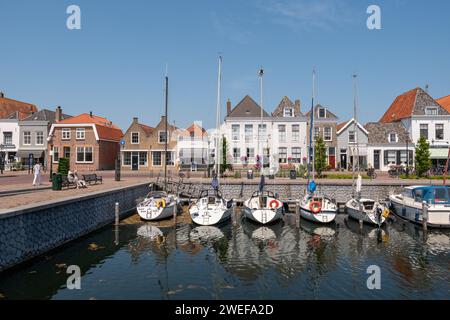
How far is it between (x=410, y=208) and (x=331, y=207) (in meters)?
5.79

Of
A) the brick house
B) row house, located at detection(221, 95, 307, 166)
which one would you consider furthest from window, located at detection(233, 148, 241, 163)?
the brick house

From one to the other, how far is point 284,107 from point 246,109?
5482 mm

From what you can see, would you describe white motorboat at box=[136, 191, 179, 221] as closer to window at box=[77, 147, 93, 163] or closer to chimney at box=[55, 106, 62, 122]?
window at box=[77, 147, 93, 163]

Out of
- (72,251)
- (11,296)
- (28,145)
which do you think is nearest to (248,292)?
(11,296)

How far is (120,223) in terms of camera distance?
23.2 m

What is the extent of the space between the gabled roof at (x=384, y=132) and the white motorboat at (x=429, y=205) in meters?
25.9

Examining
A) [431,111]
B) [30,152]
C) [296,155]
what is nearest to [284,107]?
[296,155]

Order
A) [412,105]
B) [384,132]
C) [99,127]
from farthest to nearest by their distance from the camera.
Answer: [412,105] → [99,127] → [384,132]

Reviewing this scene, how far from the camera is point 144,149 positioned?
50375 millimetres

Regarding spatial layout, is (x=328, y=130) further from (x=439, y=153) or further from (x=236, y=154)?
(x=439, y=153)

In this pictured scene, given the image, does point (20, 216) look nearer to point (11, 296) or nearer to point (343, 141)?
point (11, 296)

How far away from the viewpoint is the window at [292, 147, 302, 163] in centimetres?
4953

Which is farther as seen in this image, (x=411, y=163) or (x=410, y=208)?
(x=411, y=163)

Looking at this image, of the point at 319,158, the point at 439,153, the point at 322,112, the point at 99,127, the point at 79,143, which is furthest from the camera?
the point at 99,127
